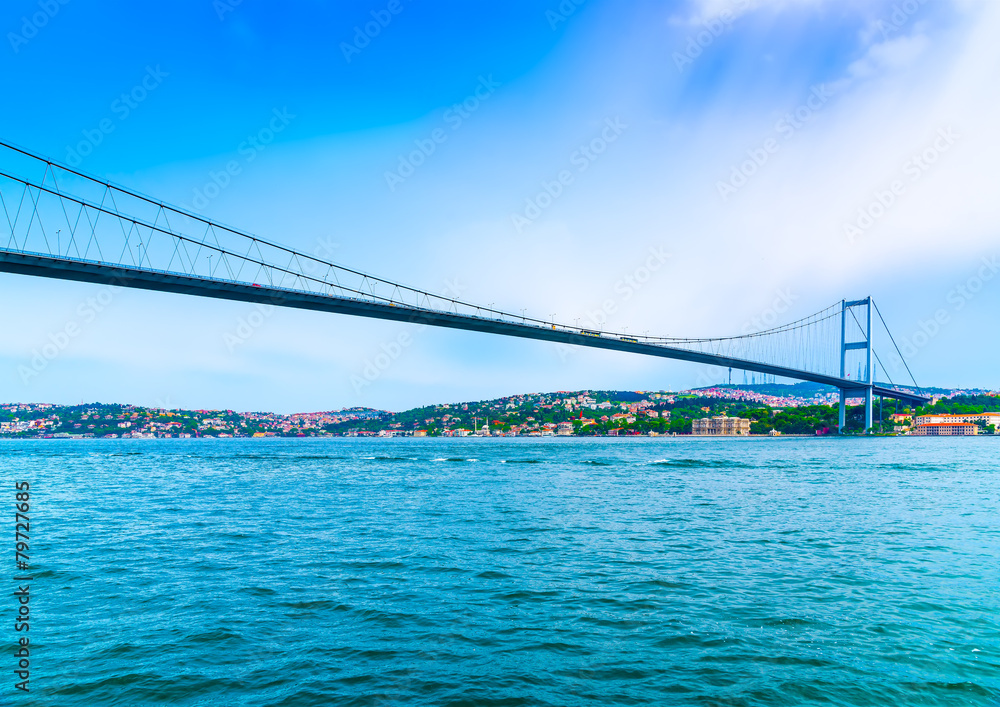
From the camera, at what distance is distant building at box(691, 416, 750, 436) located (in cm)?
12581

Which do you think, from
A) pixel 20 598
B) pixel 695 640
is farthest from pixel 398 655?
pixel 20 598

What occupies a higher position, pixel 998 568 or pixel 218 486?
pixel 998 568

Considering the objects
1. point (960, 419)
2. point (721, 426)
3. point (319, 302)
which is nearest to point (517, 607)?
point (319, 302)

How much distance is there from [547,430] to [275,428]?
86.9 metres

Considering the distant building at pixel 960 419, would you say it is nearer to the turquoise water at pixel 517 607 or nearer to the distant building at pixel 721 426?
the distant building at pixel 721 426

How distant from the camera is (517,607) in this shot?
23.1ft

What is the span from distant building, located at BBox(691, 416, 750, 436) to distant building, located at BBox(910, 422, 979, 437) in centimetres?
3472

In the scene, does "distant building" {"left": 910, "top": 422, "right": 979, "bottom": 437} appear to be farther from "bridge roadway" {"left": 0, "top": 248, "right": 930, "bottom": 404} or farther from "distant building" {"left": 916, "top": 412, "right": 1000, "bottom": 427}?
"bridge roadway" {"left": 0, "top": 248, "right": 930, "bottom": 404}

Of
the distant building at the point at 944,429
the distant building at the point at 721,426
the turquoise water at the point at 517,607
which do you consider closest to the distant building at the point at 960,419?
the distant building at the point at 944,429

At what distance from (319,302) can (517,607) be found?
36.0 m

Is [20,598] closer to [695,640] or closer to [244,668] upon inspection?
[244,668]

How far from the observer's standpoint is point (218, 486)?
23.1 metres

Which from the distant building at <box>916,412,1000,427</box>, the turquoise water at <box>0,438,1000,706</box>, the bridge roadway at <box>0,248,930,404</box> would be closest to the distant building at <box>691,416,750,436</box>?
the distant building at <box>916,412,1000,427</box>

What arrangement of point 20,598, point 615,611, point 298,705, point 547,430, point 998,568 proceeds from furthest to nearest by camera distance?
point 547,430 → point 998,568 → point 20,598 → point 615,611 → point 298,705
